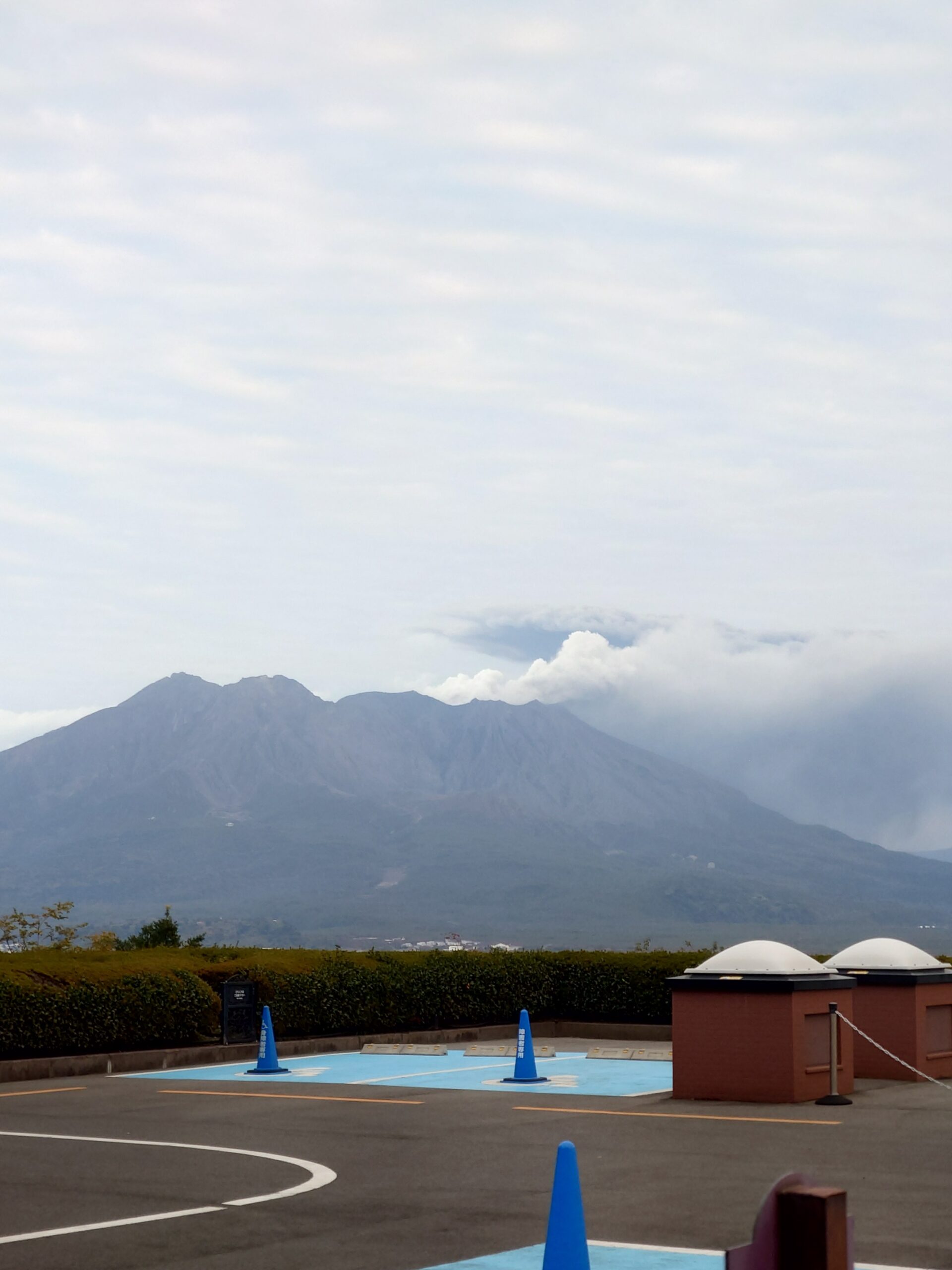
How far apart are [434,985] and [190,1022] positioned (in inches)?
202

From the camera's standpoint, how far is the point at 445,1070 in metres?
21.1

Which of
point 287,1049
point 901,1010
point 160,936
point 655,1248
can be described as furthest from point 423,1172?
point 160,936

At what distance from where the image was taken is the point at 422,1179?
38.3ft

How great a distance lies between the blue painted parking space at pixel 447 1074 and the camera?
728 inches

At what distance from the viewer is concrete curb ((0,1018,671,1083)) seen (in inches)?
810

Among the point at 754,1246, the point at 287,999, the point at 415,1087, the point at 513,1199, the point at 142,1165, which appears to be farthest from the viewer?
the point at 287,999

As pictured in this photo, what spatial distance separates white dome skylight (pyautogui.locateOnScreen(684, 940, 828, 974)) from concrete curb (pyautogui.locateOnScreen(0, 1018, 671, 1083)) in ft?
26.7

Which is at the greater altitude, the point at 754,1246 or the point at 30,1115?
the point at 754,1246

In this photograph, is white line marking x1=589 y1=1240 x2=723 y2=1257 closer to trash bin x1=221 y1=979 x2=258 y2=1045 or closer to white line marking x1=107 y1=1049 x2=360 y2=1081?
white line marking x1=107 y1=1049 x2=360 y2=1081

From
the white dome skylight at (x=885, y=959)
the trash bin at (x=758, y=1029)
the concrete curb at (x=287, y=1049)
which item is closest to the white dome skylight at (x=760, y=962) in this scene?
the trash bin at (x=758, y=1029)

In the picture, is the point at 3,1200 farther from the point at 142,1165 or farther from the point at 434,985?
the point at 434,985

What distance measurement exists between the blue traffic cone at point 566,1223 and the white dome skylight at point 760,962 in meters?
9.88

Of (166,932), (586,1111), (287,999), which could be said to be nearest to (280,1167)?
(586,1111)

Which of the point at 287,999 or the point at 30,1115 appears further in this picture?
the point at 287,999
